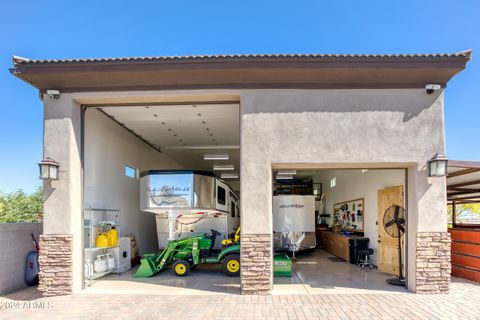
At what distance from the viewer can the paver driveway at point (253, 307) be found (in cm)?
570

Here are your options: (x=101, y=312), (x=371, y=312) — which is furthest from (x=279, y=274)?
(x=101, y=312)

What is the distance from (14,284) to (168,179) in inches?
155

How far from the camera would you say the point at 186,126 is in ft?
34.3

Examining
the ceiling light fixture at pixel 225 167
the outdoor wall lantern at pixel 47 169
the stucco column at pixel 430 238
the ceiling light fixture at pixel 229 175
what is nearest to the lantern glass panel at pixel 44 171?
the outdoor wall lantern at pixel 47 169

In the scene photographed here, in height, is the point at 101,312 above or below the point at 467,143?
below

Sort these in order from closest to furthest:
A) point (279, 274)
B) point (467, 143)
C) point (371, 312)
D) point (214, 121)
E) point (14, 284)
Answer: point (371, 312)
point (14, 284)
point (279, 274)
point (214, 121)
point (467, 143)

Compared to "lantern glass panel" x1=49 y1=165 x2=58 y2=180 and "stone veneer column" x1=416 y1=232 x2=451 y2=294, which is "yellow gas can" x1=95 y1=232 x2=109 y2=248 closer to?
"lantern glass panel" x1=49 y1=165 x2=58 y2=180

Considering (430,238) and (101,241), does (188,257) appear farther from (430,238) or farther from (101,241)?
(430,238)

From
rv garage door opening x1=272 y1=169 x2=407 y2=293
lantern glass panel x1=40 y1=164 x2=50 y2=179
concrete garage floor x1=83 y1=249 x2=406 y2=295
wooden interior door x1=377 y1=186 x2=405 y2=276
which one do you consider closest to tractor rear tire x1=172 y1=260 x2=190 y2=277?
concrete garage floor x1=83 y1=249 x2=406 y2=295

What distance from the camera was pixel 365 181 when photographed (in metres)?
10.9

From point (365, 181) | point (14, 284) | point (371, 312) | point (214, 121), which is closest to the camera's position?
point (371, 312)

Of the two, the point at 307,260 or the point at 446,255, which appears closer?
the point at 446,255

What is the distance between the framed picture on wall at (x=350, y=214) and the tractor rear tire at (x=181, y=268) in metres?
5.51

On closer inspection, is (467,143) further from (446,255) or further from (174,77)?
(174,77)
